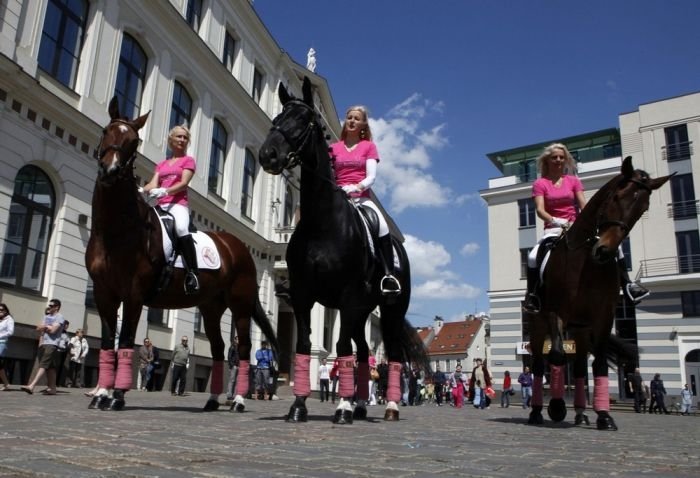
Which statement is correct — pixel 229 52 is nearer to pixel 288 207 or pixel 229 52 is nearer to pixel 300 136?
pixel 288 207

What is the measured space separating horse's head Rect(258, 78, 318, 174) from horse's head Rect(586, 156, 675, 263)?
314 centimetres

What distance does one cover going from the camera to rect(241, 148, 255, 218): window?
31.8 m

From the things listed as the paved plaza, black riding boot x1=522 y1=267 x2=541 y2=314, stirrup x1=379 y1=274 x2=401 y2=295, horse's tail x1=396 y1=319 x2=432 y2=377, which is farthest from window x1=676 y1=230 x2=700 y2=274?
the paved plaza

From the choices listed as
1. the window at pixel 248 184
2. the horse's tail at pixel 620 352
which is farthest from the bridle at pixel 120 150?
the window at pixel 248 184

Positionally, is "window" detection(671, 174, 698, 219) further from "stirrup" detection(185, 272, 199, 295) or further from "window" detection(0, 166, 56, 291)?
"stirrup" detection(185, 272, 199, 295)

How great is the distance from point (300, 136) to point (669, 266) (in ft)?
120

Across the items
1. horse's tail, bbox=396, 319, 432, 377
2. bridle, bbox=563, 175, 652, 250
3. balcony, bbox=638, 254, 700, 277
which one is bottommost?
horse's tail, bbox=396, 319, 432, 377

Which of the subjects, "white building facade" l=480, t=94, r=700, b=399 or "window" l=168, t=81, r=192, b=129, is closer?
"window" l=168, t=81, r=192, b=129

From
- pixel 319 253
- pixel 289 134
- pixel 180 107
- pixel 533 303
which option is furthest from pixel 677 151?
pixel 289 134

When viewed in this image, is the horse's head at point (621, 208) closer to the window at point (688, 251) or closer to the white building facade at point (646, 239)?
the white building facade at point (646, 239)

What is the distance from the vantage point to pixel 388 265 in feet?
21.2

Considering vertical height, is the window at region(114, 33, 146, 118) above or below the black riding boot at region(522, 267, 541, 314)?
above

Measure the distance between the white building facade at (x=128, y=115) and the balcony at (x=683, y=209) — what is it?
22.2 m

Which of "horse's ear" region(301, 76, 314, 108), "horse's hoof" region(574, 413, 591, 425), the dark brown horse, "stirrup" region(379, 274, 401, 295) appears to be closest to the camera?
"horse's ear" region(301, 76, 314, 108)
